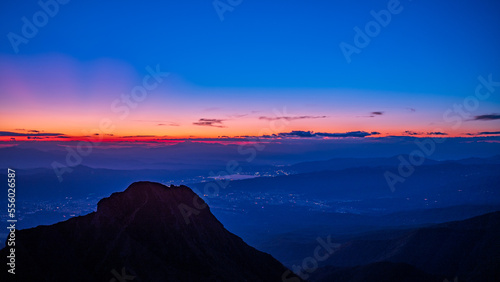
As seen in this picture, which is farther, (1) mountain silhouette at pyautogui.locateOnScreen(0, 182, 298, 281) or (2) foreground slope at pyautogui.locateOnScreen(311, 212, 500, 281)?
(2) foreground slope at pyautogui.locateOnScreen(311, 212, 500, 281)

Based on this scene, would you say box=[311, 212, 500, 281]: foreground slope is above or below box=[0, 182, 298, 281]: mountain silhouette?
below

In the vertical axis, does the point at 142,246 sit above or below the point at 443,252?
above

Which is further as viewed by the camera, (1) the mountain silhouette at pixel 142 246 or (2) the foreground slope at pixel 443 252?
(2) the foreground slope at pixel 443 252

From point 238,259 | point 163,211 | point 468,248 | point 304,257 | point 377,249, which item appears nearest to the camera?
point 163,211

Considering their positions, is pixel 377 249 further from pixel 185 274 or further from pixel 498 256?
pixel 185 274

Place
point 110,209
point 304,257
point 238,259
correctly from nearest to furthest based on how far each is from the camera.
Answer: point 110,209, point 238,259, point 304,257

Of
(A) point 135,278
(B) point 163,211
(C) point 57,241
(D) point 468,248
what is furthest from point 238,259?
(D) point 468,248

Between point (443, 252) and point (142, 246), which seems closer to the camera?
point (142, 246)

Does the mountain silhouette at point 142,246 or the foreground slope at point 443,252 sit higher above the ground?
the mountain silhouette at point 142,246
